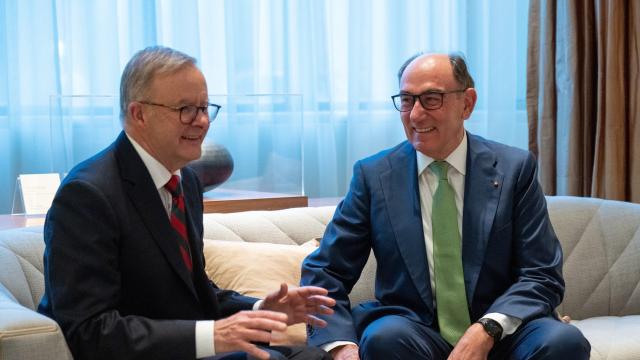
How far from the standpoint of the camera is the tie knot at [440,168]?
246 cm

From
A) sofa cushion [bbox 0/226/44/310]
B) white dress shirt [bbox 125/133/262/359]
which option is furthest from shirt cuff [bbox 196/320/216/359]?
sofa cushion [bbox 0/226/44/310]

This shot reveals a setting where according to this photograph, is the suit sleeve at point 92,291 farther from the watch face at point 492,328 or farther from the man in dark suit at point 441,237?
the watch face at point 492,328

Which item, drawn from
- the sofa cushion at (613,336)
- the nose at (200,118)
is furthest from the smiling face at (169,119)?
the sofa cushion at (613,336)

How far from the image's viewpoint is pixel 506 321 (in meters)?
2.21

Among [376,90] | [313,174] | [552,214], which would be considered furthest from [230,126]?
[552,214]

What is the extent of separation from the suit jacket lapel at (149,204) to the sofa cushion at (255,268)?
66cm

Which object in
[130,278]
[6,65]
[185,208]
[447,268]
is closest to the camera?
[130,278]

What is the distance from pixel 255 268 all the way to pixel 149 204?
2.59ft

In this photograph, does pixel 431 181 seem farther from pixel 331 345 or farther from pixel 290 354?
pixel 290 354

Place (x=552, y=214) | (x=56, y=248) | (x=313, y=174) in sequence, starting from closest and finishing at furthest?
(x=56, y=248)
(x=552, y=214)
(x=313, y=174)

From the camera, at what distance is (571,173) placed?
3.96 m

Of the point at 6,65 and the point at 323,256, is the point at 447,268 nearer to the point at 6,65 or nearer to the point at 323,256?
the point at 323,256

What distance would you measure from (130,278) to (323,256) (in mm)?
766

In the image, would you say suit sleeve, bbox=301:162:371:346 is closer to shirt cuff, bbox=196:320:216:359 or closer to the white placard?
shirt cuff, bbox=196:320:216:359
